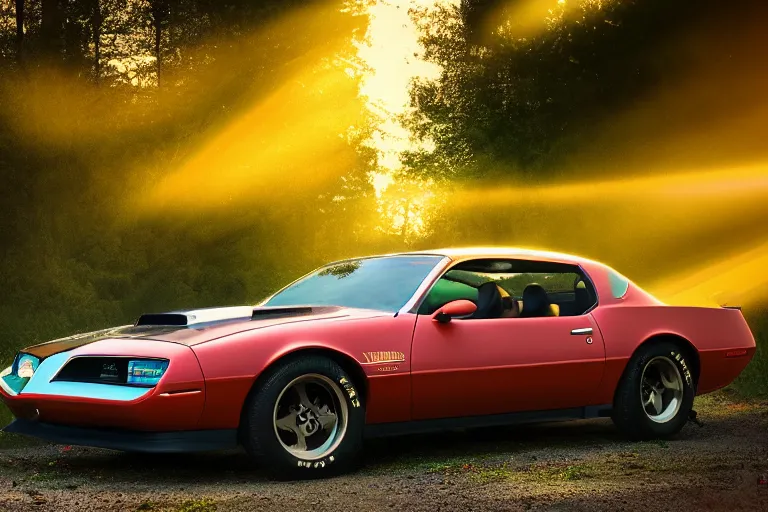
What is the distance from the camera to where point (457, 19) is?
155 feet

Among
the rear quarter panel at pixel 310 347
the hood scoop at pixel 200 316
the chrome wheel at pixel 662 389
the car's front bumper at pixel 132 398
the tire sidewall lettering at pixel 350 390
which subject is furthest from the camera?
the chrome wheel at pixel 662 389

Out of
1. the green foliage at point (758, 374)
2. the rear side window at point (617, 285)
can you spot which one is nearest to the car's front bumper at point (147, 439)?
the rear side window at point (617, 285)

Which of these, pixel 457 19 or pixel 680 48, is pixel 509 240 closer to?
pixel 680 48

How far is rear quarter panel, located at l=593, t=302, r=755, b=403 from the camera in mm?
8070

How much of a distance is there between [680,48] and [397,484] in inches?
693

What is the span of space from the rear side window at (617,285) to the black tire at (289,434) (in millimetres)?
2788

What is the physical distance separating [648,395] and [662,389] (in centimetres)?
18

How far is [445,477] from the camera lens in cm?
641

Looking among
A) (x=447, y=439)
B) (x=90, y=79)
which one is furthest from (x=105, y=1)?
(x=447, y=439)

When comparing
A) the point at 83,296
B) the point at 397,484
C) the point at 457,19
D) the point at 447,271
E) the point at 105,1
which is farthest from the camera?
the point at 457,19

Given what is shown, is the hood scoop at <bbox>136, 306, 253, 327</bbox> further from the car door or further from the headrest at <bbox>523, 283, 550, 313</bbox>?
the headrest at <bbox>523, 283, 550, 313</bbox>

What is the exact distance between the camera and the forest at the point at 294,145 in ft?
69.6

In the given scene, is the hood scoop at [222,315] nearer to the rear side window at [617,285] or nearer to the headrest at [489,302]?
the headrest at [489,302]

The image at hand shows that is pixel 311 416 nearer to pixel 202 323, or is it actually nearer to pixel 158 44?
pixel 202 323
